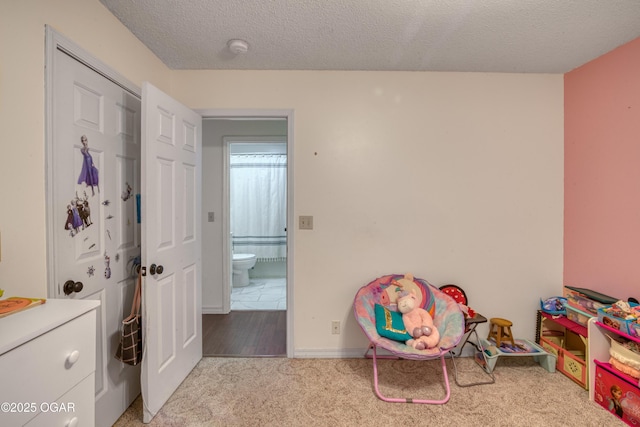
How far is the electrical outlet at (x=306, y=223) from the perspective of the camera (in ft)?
7.75

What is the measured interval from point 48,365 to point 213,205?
2.69 meters

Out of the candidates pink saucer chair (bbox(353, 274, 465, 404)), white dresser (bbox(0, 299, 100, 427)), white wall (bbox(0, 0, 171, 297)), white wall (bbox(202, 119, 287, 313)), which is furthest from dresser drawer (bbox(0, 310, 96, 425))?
white wall (bbox(202, 119, 287, 313))

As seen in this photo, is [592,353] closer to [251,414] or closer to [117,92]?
[251,414]

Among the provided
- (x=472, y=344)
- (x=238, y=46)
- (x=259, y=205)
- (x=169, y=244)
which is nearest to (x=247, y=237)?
(x=259, y=205)

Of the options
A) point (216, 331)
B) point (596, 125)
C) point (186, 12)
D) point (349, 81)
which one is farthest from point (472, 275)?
point (186, 12)

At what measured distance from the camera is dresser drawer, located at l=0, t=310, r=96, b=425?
726 mm

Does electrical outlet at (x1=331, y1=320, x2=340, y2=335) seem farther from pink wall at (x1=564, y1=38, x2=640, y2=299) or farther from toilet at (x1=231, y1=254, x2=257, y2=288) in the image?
toilet at (x1=231, y1=254, x2=257, y2=288)

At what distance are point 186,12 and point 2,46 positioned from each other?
2.87 feet

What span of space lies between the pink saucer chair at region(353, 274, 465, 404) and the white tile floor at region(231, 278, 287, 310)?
1677mm

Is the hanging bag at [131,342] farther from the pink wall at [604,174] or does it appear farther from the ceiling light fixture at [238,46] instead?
the pink wall at [604,174]

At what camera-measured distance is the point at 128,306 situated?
1788mm

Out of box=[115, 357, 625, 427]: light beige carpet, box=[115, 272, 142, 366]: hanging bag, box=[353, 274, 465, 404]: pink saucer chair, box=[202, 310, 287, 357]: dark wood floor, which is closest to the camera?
box=[115, 272, 142, 366]: hanging bag

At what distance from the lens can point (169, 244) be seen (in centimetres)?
187

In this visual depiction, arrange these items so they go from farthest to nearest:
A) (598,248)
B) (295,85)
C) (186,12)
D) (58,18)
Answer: (295,85) < (598,248) < (186,12) < (58,18)
